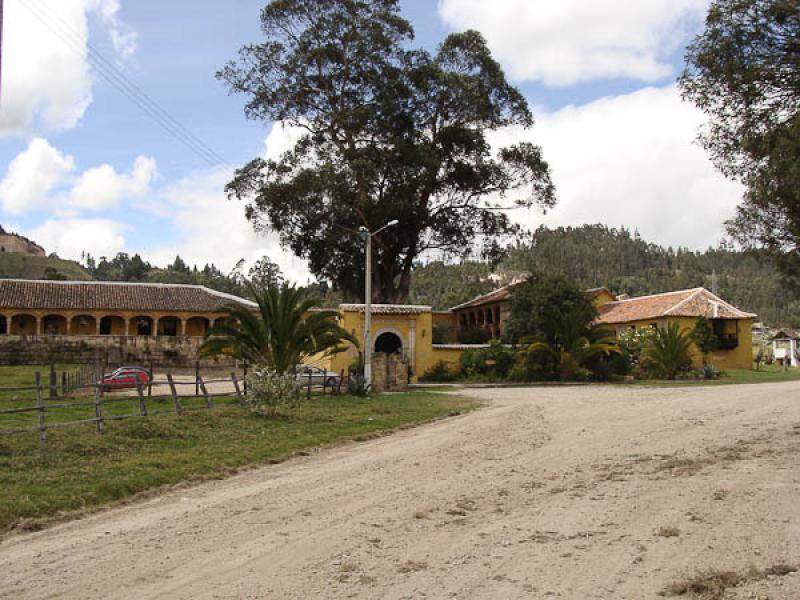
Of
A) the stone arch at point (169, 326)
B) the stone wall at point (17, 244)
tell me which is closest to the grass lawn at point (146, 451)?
the stone arch at point (169, 326)

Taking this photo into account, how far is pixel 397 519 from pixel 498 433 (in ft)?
26.8

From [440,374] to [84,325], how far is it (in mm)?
28254

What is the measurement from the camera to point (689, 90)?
548 inches

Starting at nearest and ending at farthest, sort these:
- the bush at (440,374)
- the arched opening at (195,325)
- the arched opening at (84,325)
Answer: the bush at (440,374), the arched opening at (84,325), the arched opening at (195,325)

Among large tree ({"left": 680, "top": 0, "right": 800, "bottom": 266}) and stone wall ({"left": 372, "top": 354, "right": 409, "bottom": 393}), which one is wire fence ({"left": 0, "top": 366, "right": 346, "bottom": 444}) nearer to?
stone wall ({"left": 372, "top": 354, "right": 409, "bottom": 393})

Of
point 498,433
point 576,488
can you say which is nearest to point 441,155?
point 498,433

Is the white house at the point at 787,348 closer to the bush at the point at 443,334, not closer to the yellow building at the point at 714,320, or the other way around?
the yellow building at the point at 714,320

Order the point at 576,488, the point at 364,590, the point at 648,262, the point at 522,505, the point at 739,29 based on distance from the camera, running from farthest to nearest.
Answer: the point at 648,262 → the point at 739,29 → the point at 576,488 → the point at 522,505 → the point at 364,590

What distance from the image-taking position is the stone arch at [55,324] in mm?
52594

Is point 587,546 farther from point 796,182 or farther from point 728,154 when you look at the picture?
point 728,154

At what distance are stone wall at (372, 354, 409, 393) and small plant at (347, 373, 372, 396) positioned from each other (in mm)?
3202

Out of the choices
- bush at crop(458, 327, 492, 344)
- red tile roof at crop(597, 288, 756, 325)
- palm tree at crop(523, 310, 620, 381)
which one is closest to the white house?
red tile roof at crop(597, 288, 756, 325)

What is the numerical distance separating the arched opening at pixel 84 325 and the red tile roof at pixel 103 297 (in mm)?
1726

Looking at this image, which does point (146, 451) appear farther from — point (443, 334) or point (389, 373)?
point (443, 334)
